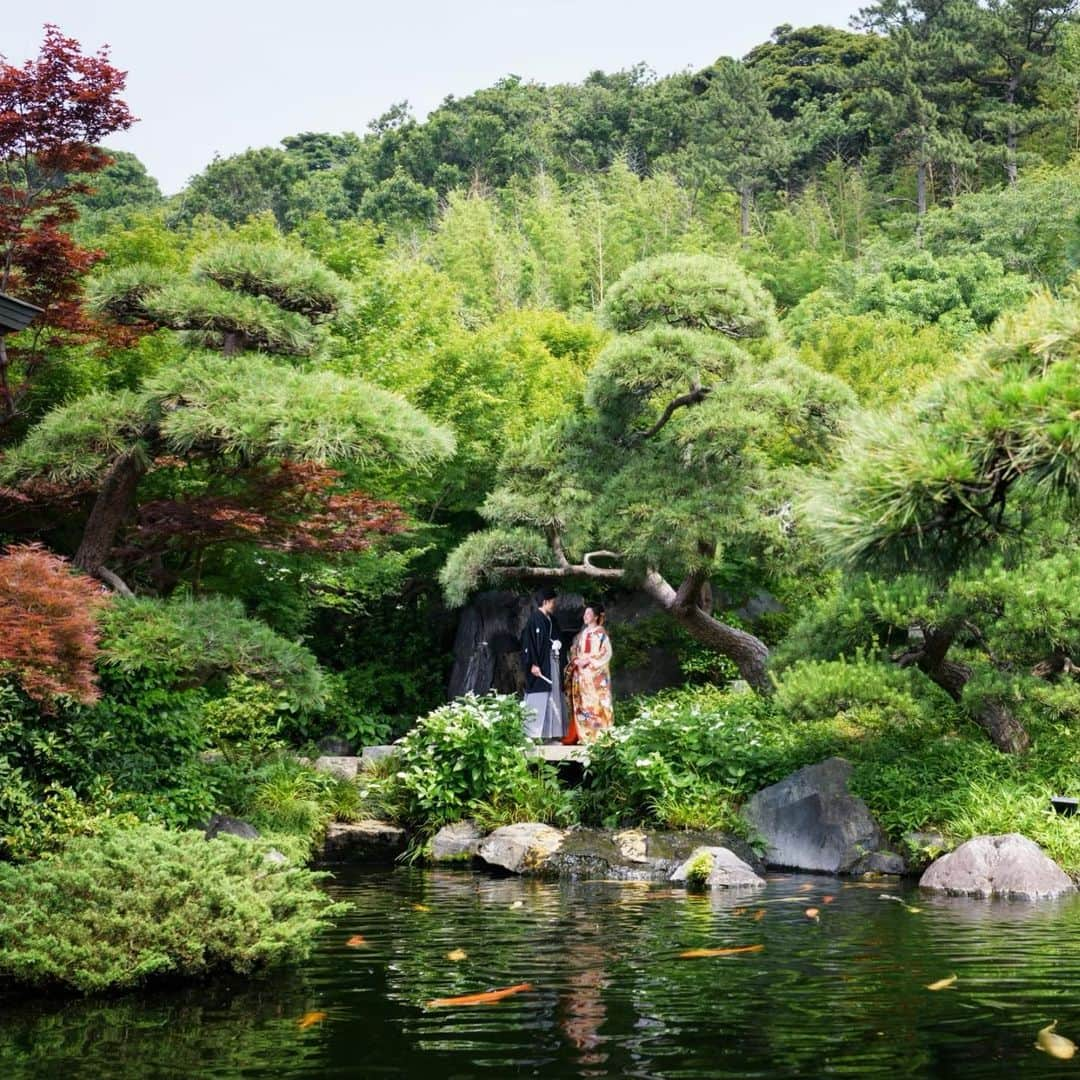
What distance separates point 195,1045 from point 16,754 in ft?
12.7

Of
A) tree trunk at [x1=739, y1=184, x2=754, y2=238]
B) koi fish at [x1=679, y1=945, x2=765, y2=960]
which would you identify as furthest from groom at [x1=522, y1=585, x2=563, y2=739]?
tree trunk at [x1=739, y1=184, x2=754, y2=238]

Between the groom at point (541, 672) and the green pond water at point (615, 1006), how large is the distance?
7.13 m

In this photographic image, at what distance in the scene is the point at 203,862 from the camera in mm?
6344

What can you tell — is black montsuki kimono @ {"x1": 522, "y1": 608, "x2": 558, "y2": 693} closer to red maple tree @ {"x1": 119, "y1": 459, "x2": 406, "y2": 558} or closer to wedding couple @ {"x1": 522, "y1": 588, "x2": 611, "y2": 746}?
wedding couple @ {"x1": 522, "y1": 588, "x2": 611, "y2": 746}

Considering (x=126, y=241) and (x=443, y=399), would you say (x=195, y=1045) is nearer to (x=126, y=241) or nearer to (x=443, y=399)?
(x=443, y=399)

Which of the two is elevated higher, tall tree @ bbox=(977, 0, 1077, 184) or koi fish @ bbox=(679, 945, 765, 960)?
tall tree @ bbox=(977, 0, 1077, 184)

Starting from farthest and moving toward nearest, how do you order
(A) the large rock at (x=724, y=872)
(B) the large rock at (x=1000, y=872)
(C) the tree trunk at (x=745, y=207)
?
(C) the tree trunk at (x=745, y=207), (A) the large rock at (x=724, y=872), (B) the large rock at (x=1000, y=872)

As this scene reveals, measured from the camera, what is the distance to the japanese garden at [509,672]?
4977 millimetres

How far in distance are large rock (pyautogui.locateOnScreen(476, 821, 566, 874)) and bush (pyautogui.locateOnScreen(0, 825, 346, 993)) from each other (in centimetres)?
443

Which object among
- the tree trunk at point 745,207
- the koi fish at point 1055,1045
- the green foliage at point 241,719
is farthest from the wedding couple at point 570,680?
the tree trunk at point 745,207

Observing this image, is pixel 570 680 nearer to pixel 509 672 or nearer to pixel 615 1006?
pixel 509 672

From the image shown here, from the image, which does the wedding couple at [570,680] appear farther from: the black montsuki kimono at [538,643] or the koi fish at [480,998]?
the koi fish at [480,998]

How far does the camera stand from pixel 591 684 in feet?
48.9

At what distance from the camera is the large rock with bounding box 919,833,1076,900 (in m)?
9.38
